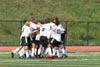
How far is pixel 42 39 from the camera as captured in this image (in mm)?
→ 23984

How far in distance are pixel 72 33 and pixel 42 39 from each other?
18.5 meters

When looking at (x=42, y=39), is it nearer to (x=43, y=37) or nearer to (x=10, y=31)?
(x=43, y=37)

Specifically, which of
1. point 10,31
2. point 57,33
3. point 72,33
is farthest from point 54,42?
point 10,31

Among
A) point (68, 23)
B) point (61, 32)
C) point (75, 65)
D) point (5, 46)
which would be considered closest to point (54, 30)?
point (61, 32)

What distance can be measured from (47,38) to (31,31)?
92 centimetres

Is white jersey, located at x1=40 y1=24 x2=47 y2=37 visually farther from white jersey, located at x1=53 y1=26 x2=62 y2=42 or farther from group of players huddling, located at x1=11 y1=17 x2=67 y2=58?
white jersey, located at x1=53 y1=26 x2=62 y2=42

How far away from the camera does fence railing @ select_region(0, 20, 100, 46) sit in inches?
1613

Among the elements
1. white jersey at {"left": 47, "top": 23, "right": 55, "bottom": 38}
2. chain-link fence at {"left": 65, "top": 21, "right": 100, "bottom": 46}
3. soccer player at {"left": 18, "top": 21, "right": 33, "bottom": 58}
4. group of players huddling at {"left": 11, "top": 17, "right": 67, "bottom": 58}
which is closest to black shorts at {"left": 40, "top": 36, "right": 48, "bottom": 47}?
group of players huddling at {"left": 11, "top": 17, "right": 67, "bottom": 58}

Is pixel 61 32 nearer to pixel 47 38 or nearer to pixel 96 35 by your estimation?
pixel 47 38

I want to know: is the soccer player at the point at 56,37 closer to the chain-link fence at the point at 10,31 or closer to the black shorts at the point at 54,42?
the black shorts at the point at 54,42

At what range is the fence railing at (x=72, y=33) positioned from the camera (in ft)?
134

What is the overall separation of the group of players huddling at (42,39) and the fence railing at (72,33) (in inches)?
635

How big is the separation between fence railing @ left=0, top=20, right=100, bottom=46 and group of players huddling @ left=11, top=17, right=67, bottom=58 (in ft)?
52.9

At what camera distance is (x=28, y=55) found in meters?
23.9
